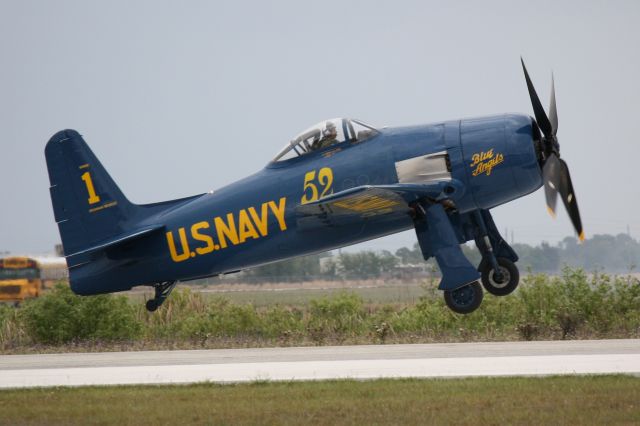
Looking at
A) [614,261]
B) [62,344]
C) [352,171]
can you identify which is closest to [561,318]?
[352,171]

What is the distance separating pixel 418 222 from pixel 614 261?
8321 centimetres

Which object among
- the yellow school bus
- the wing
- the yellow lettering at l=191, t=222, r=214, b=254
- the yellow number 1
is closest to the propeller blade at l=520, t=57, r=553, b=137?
the wing

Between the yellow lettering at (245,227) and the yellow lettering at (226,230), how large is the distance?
119mm

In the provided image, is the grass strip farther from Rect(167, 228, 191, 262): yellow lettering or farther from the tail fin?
the tail fin

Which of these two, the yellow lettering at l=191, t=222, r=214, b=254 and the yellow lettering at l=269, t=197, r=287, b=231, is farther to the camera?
the yellow lettering at l=191, t=222, r=214, b=254

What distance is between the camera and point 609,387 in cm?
1269

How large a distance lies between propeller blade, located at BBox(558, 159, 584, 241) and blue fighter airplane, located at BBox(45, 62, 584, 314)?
26 millimetres

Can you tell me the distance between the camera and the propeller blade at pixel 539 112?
1659 centimetres

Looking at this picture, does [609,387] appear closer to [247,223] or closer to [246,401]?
[246,401]

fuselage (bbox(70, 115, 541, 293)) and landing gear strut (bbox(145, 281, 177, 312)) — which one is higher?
fuselage (bbox(70, 115, 541, 293))

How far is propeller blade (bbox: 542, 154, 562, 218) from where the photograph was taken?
54.2 ft

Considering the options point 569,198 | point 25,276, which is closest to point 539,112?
point 569,198

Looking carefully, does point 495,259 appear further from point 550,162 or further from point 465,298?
point 550,162

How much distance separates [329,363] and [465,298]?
2.68 meters
